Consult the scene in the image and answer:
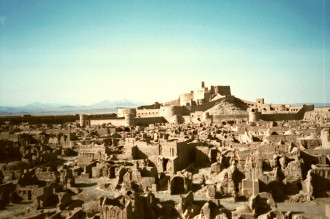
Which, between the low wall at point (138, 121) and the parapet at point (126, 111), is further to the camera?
the parapet at point (126, 111)

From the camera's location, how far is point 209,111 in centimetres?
6150

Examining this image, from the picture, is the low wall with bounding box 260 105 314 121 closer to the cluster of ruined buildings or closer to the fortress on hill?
the fortress on hill

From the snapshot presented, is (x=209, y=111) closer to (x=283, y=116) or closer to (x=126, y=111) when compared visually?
(x=283, y=116)

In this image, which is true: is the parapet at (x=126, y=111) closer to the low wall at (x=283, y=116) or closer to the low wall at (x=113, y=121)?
the low wall at (x=113, y=121)

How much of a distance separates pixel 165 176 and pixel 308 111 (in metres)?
45.2

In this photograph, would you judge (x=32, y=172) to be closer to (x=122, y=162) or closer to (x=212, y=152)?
(x=122, y=162)

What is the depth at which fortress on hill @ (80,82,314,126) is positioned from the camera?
55.4 metres

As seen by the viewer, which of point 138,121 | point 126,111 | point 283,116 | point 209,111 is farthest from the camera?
point 126,111

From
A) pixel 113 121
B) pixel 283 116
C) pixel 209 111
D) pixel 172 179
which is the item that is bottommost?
pixel 172 179

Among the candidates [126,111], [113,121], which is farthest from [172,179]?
[126,111]

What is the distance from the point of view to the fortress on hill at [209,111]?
182 feet

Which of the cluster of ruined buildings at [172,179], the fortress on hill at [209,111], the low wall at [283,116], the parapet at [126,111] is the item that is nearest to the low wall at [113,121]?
the fortress on hill at [209,111]

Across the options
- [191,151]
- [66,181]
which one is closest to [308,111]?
[191,151]

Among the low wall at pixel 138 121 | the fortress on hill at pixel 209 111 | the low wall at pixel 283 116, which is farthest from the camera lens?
the low wall at pixel 138 121
